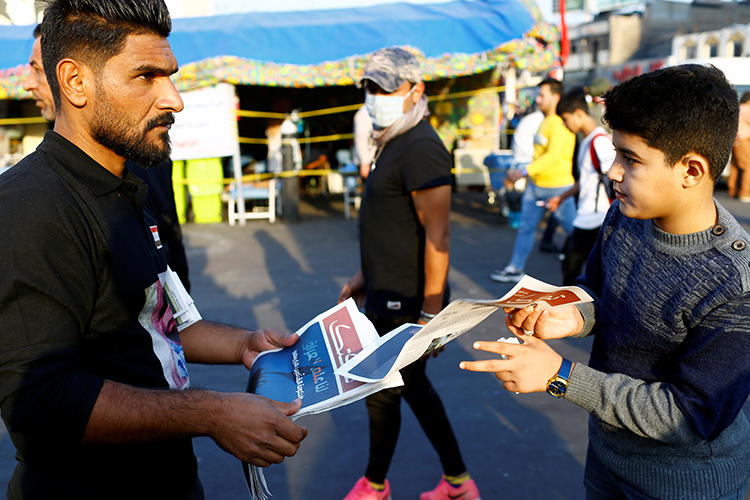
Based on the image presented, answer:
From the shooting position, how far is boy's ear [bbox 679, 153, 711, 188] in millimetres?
1426

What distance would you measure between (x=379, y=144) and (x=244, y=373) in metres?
2.17

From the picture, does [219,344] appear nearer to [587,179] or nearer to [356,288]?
[356,288]

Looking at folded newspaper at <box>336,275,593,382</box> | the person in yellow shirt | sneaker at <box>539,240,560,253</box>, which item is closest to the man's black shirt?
folded newspaper at <box>336,275,593,382</box>

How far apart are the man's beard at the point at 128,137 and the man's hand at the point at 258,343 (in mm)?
626

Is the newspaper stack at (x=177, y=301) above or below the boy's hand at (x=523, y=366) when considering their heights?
above

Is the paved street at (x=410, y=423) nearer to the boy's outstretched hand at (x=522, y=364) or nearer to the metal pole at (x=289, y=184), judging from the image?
the boy's outstretched hand at (x=522, y=364)

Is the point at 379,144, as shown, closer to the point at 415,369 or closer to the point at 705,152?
the point at 415,369

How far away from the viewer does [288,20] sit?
11.6m

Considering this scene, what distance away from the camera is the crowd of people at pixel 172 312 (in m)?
1.22

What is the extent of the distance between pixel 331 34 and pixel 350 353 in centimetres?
1046

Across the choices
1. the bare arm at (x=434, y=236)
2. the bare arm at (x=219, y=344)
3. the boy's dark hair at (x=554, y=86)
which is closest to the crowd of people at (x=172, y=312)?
the bare arm at (x=219, y=344)

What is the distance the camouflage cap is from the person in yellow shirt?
3396 mm

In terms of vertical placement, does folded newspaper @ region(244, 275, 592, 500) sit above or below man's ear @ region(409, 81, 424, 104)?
below

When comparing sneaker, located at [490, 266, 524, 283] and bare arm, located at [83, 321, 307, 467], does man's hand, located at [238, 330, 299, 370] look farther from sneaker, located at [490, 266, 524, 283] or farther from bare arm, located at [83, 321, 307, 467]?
sneaker, located at [490, 266, 524, 283]
